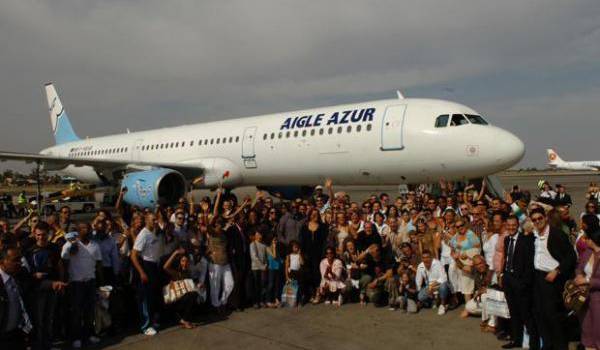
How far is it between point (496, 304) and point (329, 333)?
210 centimetres

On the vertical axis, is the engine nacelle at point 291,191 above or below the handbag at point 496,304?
above

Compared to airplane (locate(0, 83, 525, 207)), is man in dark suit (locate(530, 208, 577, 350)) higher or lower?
lower

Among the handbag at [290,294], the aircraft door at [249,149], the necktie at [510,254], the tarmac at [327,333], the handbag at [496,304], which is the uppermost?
the aircraft door at [249,149]

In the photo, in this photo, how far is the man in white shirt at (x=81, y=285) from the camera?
539 centimetres

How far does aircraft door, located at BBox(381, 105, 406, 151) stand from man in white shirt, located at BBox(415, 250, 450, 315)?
5.38 m

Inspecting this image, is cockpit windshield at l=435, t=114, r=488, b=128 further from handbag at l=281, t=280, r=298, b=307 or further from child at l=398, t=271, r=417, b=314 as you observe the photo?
handbag at l=281, t=280, r=298, b=307

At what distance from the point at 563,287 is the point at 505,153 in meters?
6.10

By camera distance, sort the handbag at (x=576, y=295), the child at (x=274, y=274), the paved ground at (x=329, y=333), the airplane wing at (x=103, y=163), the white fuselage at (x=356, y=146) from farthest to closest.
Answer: the airplane wing at (x=103, y=163) < the white fuselage at (x=356, y=146) < the child at (x=274, y=274) < the paved ground at (x=329, y=333) < the handbag at (x=576, y=295)

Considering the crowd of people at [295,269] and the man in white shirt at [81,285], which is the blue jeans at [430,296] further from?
the man in white shirt at [81,285]

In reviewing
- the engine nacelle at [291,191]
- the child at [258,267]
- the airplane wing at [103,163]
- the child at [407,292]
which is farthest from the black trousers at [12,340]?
the engine nacelle at [291,191]

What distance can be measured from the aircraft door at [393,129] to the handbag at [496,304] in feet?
21.5

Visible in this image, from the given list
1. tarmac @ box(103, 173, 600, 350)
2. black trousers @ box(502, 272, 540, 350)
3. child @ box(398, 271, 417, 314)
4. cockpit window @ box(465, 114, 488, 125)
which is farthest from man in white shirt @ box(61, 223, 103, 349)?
cockpit window @ box(465, 114, 488, 125)

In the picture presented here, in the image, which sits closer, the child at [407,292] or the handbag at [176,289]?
the handbag at [176,289]

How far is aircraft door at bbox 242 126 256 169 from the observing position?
15398 mm
